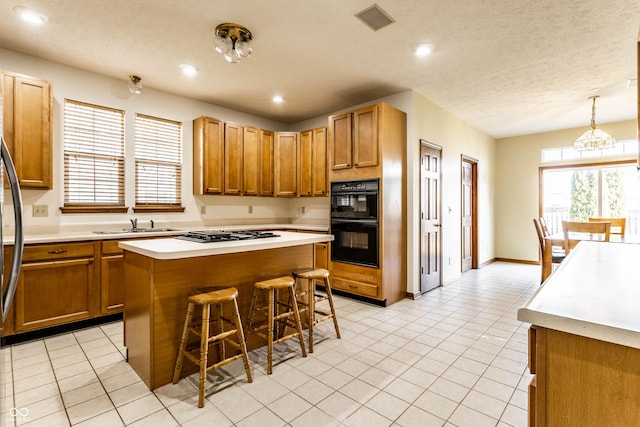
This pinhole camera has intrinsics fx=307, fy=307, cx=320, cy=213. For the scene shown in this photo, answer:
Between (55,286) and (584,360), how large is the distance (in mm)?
3839

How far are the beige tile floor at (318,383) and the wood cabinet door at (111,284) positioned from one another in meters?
0.21

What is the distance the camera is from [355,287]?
13.3ft

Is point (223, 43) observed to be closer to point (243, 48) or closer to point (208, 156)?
point (243, 48)

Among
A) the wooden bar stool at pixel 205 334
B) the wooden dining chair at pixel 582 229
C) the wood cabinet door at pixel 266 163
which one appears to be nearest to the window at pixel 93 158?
the wood cabinet door at pixel 266 163

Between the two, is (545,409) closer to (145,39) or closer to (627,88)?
(145,39)

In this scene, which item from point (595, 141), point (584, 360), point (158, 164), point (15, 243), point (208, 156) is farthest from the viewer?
point (595, 141)

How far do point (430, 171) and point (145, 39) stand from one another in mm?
3771


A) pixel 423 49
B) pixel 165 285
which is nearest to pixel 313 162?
pixel 423 49

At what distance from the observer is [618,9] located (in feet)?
7.93

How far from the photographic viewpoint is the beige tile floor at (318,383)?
1795mm

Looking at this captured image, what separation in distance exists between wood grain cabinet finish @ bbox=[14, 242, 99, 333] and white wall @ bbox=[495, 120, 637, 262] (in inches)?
295

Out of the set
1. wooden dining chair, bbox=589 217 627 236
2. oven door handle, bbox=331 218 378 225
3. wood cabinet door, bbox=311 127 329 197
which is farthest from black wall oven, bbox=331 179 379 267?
wooden dining chair, bbox=589 217 627 236

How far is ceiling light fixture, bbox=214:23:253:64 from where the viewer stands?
104 inches

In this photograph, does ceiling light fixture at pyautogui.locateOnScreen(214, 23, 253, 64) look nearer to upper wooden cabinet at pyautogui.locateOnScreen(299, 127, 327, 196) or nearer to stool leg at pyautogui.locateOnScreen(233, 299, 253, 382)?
stool leg at pyautogui.locateOnScreen(233, 299, 253, 382)
